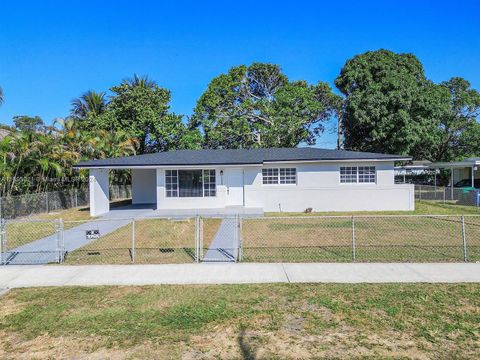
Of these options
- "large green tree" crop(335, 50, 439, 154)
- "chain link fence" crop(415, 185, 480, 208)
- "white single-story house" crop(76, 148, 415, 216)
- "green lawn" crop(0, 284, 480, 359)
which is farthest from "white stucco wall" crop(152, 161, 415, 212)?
"green lawn" crop(0, 284, 480, 359)

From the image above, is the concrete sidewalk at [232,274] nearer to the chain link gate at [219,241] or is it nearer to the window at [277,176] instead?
the chain link gate at [219,241]

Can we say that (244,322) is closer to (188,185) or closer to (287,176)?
(188,185)

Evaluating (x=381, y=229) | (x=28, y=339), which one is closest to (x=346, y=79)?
(x=381, y=229)

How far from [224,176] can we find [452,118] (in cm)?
3009

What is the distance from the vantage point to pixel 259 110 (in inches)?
1443

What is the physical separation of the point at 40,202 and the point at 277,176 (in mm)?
13876

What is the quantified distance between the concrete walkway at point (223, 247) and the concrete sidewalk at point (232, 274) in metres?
0.58

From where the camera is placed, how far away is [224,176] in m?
21.2

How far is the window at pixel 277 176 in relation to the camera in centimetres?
2195

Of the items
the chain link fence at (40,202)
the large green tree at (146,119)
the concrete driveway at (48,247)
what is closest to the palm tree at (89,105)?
the large green tree at (146,119)

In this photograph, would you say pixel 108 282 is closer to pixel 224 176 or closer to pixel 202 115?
pixel 224 176

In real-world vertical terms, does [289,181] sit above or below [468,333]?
above

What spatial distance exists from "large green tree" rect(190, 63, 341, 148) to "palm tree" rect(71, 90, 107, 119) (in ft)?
36.6

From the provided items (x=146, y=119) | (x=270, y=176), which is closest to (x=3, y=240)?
(x=270, y=176)
